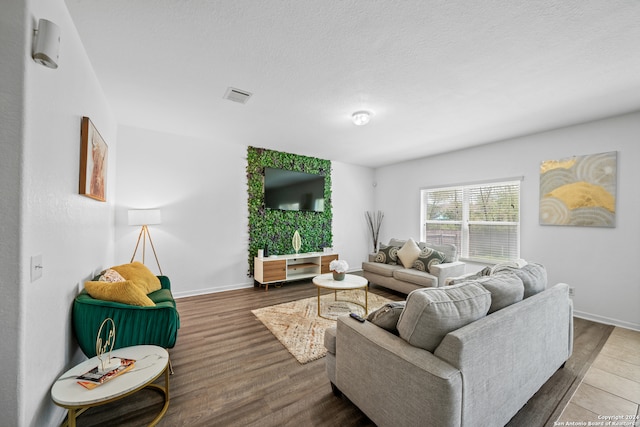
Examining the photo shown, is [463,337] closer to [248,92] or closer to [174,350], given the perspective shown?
[174,350]

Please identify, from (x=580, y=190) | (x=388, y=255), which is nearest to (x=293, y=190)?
(x=388, y=255)

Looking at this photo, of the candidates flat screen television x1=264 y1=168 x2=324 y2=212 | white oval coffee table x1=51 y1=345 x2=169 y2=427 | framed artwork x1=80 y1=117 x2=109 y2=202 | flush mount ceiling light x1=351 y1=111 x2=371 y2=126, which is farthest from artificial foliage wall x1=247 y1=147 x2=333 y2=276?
white oval coffee table x1=51 y1=345 x2=169 y2=427

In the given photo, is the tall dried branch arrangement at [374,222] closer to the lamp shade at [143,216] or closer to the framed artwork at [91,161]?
the lamp shade at [143,216]

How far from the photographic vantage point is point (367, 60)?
7.00 feet

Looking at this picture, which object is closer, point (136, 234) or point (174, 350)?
point (174, 350)

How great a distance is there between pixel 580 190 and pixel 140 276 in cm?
555

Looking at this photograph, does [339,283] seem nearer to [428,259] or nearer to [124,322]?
[428,259]

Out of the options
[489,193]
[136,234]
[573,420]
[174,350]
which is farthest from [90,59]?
[489,193]

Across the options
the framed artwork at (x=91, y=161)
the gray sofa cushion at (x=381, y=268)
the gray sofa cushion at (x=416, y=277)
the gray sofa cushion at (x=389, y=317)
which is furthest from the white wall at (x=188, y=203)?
the gray sofa cushion at (x=389, y=317)

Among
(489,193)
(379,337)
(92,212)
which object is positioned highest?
(489,193)

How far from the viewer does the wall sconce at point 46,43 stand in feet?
3.90

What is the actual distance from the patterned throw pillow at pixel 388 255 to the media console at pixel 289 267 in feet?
3.16

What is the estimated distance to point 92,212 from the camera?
2416 millimetres

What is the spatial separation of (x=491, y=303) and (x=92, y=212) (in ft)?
11.2
